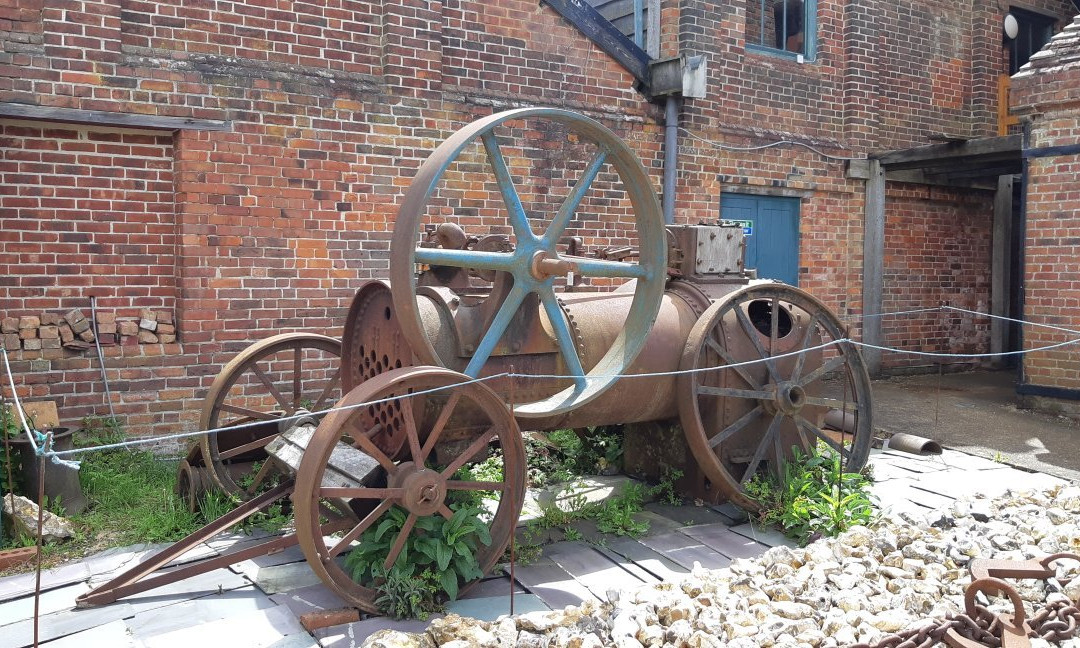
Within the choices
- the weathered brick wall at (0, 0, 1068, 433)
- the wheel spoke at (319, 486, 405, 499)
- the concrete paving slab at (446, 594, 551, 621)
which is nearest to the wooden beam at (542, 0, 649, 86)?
the weathered brick wall at (0, 0, 1068, 433)

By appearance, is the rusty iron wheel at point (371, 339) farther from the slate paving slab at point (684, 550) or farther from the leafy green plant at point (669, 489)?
the leafy green plant at point (669, 489)

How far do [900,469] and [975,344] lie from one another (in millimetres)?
6245

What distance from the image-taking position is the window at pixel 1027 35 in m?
12.3

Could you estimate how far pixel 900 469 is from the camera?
669 centimetres

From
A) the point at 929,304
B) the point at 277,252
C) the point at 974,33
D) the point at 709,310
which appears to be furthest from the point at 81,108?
the point at 974,33

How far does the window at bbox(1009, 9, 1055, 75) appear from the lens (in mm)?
12297

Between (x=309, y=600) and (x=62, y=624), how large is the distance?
1.02m

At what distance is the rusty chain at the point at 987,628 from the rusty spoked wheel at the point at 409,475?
175 centimetres

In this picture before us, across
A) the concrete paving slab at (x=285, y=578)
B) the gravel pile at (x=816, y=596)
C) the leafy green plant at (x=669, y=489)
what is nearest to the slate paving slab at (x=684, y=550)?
the gravel pile at (x=816, y=596)

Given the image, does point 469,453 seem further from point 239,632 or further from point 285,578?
point 239,632

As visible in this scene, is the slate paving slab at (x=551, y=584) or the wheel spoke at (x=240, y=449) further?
the wheel spoke at (x=240, y=449)

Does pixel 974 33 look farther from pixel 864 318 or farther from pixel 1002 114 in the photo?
pixel 864 318

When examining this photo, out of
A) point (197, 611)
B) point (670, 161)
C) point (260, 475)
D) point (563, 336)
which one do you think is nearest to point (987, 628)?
point (563, 336)

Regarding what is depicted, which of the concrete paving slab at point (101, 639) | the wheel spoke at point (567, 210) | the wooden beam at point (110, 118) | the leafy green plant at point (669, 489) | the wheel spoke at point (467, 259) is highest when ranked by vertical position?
the wooden beam at point (110, 118)
